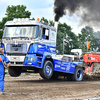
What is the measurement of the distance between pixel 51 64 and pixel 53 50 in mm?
1011

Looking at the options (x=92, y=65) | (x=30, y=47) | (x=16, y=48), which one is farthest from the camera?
(x=92, y=65)

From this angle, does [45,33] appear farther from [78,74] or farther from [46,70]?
[78,74]

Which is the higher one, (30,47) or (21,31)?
(21,31)

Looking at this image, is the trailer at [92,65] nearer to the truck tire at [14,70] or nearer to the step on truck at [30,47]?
the step on truck at [30,47]

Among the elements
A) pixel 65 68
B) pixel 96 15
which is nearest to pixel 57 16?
pixel 96 15

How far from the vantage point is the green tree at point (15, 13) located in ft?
148

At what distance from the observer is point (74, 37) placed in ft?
260

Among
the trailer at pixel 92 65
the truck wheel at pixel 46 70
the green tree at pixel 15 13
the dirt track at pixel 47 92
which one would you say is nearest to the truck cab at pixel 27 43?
the truck wheel at pixel 46 70

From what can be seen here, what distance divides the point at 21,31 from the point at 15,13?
32032mm

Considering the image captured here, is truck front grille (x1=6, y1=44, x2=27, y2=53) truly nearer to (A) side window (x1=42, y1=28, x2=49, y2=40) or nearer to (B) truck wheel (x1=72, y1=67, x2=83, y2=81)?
(A) side window (x1=42, y1=28, x2=49, y2=40)

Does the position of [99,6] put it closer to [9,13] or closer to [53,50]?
[53,50]

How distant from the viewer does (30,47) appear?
13750 mm

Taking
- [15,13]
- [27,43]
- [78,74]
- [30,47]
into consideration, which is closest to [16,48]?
[27,43]

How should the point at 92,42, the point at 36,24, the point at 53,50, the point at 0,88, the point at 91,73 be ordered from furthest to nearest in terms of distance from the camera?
1. the point at 92,42
2. the point at 91,73
3. the point at 53,50
4. the point at 36,24
5. the point at 0,88
